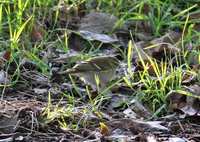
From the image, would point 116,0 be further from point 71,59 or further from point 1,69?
point 1,69

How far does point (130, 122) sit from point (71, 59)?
1.68 ft

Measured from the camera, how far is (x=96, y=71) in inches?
83.0

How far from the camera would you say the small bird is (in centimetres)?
206

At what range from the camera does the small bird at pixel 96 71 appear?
81.3 inches

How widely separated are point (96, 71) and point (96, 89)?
3.7 inches

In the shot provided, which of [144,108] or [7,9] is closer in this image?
[144,108]

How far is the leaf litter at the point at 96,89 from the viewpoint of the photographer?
5.94 feet

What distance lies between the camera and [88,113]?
1.89m

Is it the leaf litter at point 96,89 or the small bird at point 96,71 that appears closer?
the leaf litter at point 96,89

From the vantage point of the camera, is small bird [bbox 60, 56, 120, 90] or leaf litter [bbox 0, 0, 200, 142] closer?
leaf litter [bbox 0, 0, 200, 142]

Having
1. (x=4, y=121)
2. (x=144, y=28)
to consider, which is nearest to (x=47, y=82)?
(x=4, y=121)

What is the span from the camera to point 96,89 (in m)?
2.04

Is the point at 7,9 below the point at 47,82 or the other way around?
the other way around

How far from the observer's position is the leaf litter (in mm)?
1812
